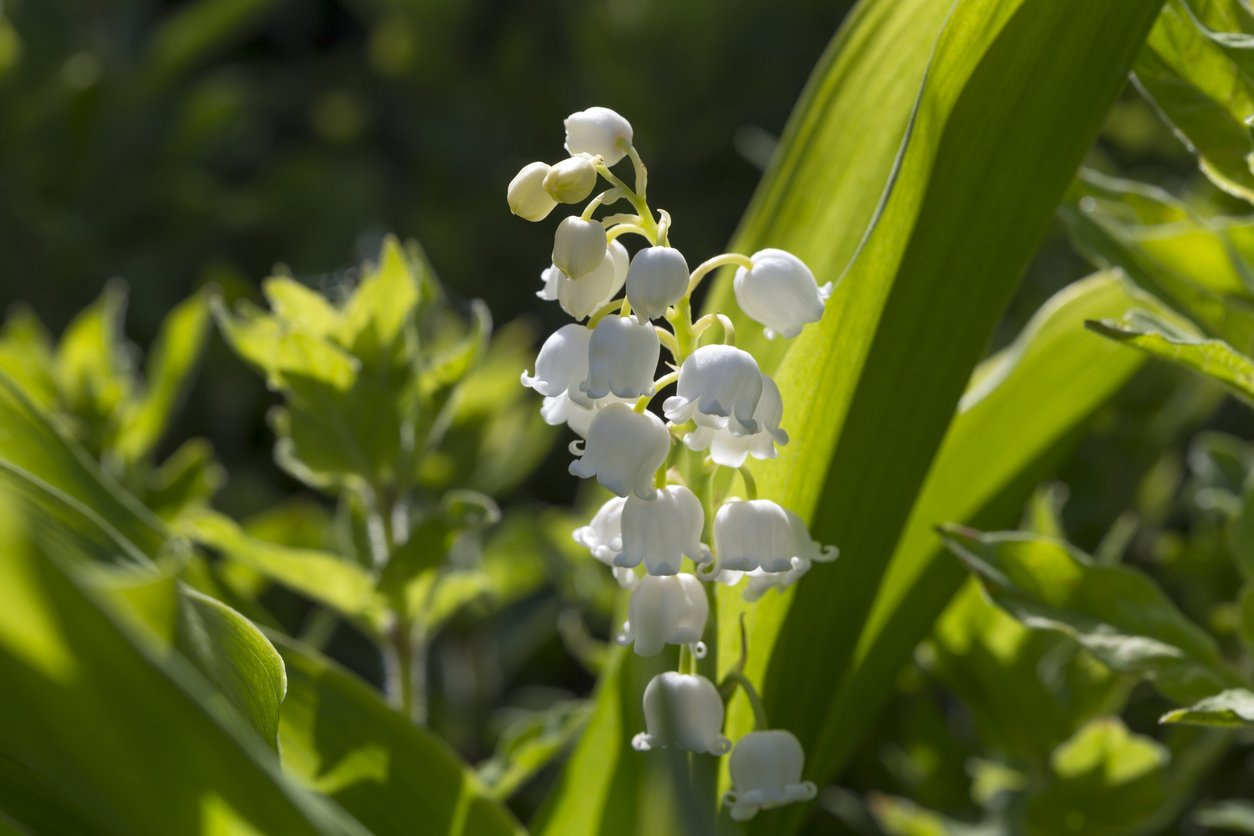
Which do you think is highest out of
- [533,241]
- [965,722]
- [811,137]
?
[811,137]

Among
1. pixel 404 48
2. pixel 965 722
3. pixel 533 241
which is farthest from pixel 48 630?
pixel 404 48

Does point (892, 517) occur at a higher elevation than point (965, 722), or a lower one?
higher

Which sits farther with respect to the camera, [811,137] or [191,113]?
[191,113]

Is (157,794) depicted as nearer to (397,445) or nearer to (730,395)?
(730,395)

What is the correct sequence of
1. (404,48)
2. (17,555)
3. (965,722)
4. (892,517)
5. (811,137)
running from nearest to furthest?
(17,555) < (892,517) < (811,137) < (965,722) < (404,48)

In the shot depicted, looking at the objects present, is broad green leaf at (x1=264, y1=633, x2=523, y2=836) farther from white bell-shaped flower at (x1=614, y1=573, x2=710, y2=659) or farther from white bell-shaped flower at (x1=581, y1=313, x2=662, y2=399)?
white bell-shaped flower at (x1=581, y1=313, x2=662, y2=399)

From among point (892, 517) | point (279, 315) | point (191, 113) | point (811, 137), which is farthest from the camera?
point (191, 113)
